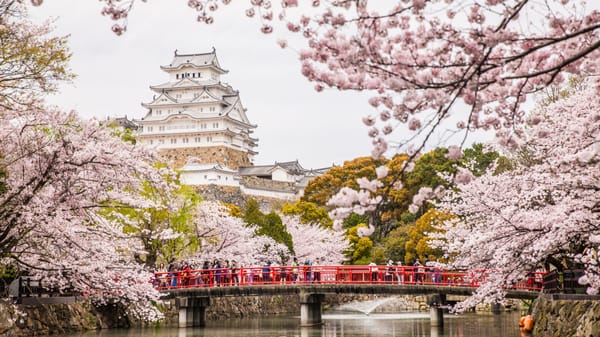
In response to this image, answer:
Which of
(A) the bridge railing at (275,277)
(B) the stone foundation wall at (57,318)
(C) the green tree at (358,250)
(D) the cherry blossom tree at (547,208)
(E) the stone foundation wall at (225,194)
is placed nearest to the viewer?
(D) the cherry blossom tree at (547,208)

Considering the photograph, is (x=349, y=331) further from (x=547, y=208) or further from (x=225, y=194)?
(x=225, y=194)

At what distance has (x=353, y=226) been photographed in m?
43.5

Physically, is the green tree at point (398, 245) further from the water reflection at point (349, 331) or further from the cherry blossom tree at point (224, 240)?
the water reflection at point (349, 331)

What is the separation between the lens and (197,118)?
6303 centimetres

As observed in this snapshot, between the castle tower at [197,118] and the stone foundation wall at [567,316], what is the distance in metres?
48.4

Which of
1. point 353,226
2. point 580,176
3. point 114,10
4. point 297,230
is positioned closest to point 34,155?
point 114,10

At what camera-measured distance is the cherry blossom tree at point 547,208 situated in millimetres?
10719

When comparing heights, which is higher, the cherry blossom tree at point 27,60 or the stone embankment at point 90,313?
the cherry blossom tree at point 27,60

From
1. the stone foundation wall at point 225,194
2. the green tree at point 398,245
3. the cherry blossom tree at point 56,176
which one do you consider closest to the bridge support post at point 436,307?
the cherry blossom tree at point 56,176

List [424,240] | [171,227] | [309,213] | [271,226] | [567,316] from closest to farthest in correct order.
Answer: [567,316]
[171,227]
[424,240]
[271,226]
[309,213]

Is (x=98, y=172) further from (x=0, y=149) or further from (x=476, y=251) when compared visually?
(x=476, y=251)

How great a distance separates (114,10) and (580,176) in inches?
294

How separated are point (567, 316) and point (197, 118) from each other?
51929 millimetres

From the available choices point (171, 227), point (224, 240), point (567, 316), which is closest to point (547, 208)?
point (567, 316)
